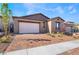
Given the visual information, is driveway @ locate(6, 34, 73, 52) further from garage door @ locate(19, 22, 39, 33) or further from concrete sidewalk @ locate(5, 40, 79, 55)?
garage door @ locate(19, 22, 39, 33)

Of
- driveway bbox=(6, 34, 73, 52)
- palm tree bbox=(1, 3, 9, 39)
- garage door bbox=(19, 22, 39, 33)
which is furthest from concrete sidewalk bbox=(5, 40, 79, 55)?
palm tree bbox=(1, 3, 9, 39)

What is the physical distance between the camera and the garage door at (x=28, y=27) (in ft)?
28.6

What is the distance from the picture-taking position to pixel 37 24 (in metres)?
8.85

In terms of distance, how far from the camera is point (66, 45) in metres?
8.43

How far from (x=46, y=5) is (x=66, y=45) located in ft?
8.29

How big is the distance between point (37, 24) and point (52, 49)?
72.3 inches

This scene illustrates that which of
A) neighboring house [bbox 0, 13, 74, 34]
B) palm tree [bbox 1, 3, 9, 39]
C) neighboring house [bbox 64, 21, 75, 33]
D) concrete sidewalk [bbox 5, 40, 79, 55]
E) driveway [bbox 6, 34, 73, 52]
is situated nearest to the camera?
concrete sidewalk [bbox 5, 40, 79, 55]

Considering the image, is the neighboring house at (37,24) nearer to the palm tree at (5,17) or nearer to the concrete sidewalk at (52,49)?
the palm tree at (5,17)

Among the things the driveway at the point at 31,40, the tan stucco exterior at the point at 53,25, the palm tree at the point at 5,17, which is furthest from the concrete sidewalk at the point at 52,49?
the palm tree at the point at 5,17

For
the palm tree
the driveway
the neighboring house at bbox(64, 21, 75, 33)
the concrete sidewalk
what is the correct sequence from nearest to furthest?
the concrete sidewalk → the driveway → the palm tree → the neighboring house at bbox(64, 21, 75, 33)

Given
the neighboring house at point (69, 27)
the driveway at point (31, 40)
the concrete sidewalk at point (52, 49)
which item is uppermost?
the neighboring house at point (69, 27)

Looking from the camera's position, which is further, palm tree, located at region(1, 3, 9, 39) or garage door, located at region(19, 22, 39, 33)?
garage door, located at region(19, 22, 39, 33)

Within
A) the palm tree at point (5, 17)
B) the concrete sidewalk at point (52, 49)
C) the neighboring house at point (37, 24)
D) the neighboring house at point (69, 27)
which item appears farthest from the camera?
the neighboring house at point (69, 27)

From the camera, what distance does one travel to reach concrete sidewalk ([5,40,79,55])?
24.6 ft
